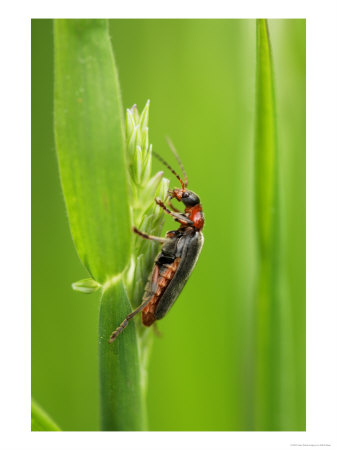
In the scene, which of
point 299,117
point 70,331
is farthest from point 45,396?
point 299,117

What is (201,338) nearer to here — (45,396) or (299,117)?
(45,396)

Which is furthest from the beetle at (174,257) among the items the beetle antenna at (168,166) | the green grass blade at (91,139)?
the green grass blade at (91,139)

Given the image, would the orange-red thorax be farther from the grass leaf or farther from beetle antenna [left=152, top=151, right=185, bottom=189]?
the grass leaf


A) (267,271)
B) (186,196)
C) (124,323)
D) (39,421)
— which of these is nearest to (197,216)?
(186,196)

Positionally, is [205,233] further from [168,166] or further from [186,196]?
[168,166]

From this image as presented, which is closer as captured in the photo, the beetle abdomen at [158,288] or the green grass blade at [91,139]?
the green grass blade at [91,139]

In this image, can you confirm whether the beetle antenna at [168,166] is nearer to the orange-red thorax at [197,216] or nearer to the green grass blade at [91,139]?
the orange-red thorax at [197,216]
